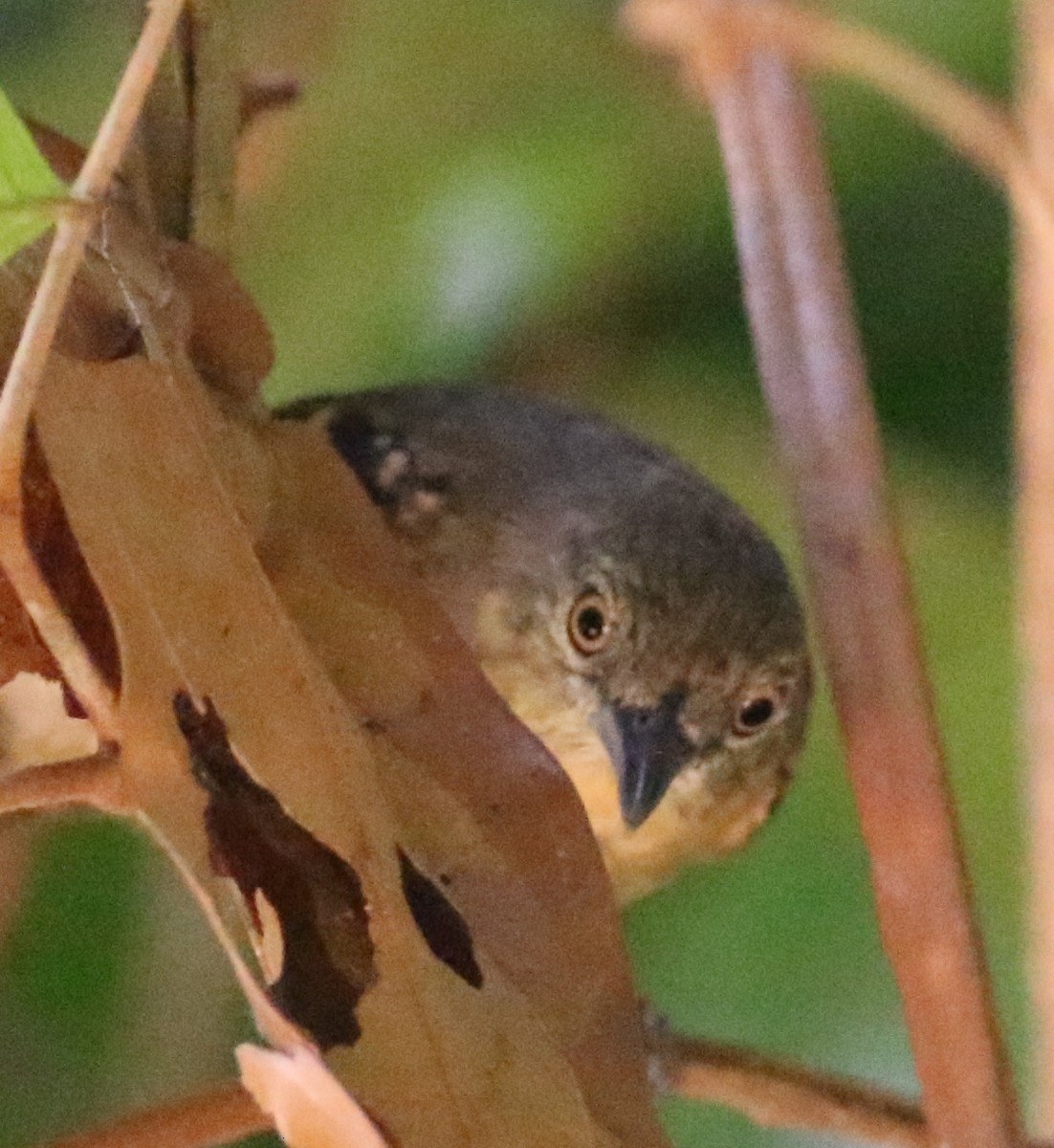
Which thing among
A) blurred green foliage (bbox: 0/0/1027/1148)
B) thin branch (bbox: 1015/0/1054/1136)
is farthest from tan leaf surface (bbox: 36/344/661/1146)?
blurred green foliage (bbox: 0/0/1027/1148)

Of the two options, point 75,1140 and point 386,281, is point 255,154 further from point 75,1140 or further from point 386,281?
point 75,1140

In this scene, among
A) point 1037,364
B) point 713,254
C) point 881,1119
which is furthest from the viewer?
point 713,254

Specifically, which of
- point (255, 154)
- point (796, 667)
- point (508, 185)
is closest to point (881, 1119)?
point (796, 667)

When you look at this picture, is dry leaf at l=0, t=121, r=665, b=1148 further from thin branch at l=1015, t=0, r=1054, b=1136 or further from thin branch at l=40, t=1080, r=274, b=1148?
thin branch at l=1015, t=0, r=1054, b=1136

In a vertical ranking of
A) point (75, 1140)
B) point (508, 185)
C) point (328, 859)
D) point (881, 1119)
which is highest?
point (508, 185)

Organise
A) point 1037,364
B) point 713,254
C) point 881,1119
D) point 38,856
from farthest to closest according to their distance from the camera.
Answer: point 713,254, point 38,856, point 1037,364, point 881,1119

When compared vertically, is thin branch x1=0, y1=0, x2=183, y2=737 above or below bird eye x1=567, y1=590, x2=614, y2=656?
above

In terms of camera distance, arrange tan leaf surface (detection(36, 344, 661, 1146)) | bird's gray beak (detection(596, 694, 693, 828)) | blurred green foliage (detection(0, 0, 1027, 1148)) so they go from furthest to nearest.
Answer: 1. blurred green foliage (detection(0, 0, 1027, 1148))
2. bird's gray beak (detection(596, 694, 693, 828))
3. tan leaf surface (detection(36, 344, 661, 1146))
